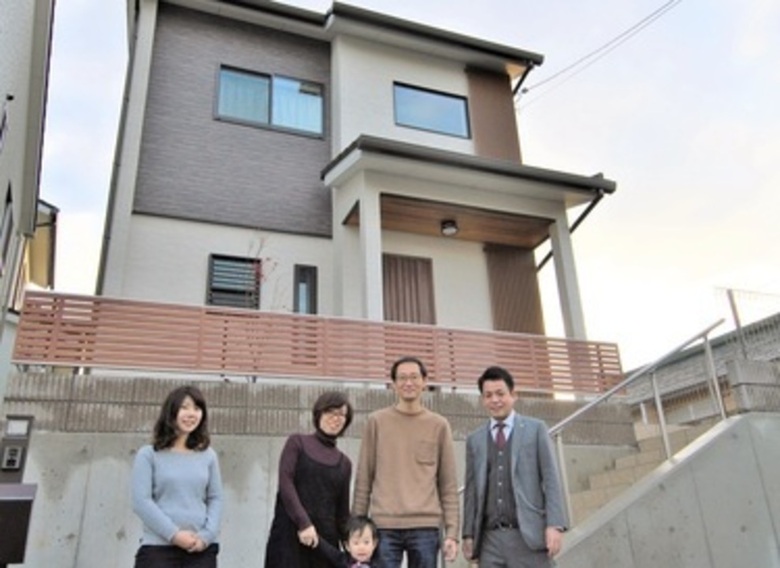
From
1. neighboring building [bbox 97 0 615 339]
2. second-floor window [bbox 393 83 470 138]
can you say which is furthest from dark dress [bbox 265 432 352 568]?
second-floor window [bbox 393 83 470 138]

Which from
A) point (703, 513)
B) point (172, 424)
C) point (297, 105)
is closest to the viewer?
point (172, 424)

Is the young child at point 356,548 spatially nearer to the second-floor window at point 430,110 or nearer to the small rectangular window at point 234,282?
the small rectangular window at point 234,282

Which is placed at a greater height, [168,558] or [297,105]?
[297,105]

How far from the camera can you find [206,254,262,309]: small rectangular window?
7.82 metres

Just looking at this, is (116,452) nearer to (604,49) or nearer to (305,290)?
(305,290)

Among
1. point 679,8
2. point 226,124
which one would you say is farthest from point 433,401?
point 679,8

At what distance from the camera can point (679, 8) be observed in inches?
381

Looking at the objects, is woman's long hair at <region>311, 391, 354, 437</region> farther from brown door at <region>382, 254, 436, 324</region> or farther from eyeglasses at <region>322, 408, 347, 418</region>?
brown door at <region>382, 254, 436, 324</region>

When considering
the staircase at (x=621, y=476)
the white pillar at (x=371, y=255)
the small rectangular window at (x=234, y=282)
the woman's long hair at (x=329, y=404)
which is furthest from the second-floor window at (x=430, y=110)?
the woman's long hair at (x=329, y=404)

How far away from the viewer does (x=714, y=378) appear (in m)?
5.37

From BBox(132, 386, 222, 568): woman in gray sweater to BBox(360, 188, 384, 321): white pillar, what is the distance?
4.09 metres

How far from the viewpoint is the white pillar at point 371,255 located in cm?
706

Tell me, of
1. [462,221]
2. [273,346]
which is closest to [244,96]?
[462,221]

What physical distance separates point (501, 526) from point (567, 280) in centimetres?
573
